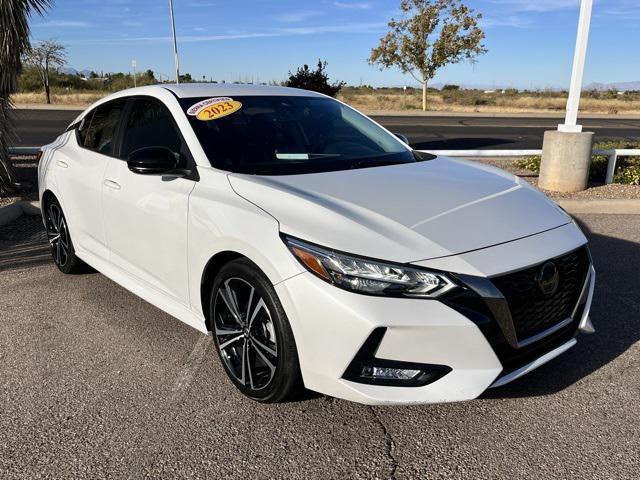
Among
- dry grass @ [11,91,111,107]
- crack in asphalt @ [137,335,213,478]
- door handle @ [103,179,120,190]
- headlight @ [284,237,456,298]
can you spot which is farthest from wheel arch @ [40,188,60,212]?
dry grass @ [11,91,111,107]

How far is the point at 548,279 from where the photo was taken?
264 cm

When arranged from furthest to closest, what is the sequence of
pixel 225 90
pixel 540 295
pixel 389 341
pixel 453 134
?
1. pixel 453 134
2. pixel 225 90
3. pixel 540 295
4. pixel 389 341

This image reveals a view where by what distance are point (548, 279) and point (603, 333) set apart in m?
1.49

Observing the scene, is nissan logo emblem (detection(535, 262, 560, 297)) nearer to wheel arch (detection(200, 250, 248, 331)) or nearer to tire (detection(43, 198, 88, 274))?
wheel arch (detection(200, 250, 248, 331))

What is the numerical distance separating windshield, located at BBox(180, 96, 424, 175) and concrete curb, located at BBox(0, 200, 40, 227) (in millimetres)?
4137

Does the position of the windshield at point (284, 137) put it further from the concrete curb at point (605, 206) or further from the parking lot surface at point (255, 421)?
the concrete curb at point (605, 206)

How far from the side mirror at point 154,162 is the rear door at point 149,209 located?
65 mm

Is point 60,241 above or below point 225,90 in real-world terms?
below

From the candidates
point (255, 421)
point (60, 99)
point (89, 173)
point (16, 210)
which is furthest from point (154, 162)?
point (60, 99)

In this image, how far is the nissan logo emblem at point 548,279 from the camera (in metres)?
2.59

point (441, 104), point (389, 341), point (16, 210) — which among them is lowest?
point (16, 210)

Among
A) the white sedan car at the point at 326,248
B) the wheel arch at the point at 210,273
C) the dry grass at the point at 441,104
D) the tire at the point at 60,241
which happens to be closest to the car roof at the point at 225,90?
the white sedan car at the point at 326,248

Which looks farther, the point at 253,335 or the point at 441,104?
the point at 441,104

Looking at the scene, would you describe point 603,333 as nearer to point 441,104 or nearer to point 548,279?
point 548,279
